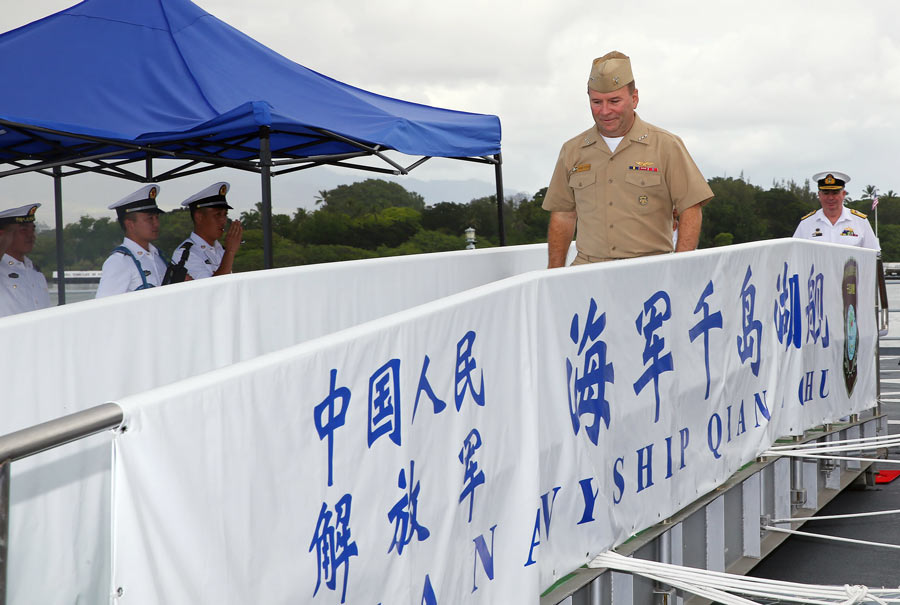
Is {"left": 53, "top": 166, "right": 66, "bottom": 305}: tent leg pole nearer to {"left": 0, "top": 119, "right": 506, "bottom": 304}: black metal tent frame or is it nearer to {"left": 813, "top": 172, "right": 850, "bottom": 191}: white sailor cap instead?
{"left": 0, "top": 119, "right": 506, "bottom": 304}: black metal tent frame

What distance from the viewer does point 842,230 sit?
8836 mm

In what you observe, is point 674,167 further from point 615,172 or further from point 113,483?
Result: point 113,483

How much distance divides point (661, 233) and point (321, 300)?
1701 mm

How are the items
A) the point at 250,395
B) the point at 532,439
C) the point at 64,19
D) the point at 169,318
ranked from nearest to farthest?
the point at 250,395 → the point at 532,439 → the point at 169,318 → the point at 64,19

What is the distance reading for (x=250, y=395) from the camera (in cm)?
174

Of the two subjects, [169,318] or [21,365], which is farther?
[169,318]

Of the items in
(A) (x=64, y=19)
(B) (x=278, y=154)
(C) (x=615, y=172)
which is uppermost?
(A) (x=64, y=19)

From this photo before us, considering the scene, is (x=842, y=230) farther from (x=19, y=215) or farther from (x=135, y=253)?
(x=19, y=215)

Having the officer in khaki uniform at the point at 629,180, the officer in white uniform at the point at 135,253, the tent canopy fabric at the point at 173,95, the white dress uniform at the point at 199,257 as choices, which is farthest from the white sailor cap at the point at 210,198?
the officer in khaki uniform at the point at 629,180

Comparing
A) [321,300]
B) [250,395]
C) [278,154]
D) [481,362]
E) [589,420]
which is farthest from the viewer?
[278,154]

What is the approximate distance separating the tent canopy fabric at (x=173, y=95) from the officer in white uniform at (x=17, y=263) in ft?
2.21

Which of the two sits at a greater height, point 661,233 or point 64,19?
point 64,19

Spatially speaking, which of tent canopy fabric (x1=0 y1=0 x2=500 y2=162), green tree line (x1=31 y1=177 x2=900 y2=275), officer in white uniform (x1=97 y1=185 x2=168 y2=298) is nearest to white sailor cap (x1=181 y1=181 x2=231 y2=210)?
tent canopy fabric (x1=0 y1=0 x2=500 y2=162)

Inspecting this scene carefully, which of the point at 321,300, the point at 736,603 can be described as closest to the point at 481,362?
the point at 736,603
